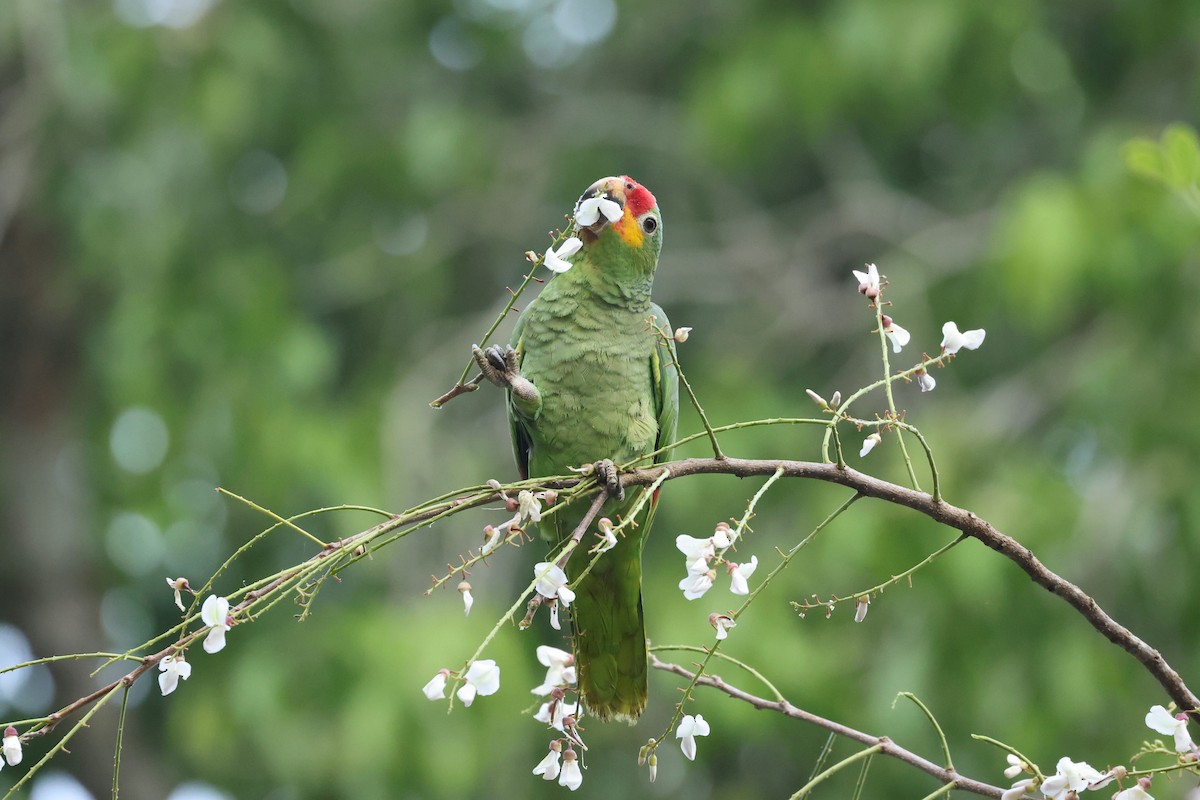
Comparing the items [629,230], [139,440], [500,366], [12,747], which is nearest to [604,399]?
[629,230]

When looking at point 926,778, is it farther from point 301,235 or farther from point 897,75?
point 301,235

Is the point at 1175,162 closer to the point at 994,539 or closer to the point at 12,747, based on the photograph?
the point at 994,539

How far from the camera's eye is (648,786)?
5.68m

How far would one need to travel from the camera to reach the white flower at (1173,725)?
1.18 metres

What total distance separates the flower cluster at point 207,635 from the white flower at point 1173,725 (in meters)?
0.85

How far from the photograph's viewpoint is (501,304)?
5742 mm

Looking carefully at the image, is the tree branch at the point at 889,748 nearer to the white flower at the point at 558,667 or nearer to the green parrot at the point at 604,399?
the white flower at the point at 558,667

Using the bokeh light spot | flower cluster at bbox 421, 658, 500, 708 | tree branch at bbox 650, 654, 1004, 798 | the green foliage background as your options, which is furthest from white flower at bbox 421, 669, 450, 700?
the bokeh light spot

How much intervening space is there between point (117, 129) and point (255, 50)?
0.68 meters

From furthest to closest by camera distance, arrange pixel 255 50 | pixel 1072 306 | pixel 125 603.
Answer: pixel 125 603, pixel 255 50, pixel 1072 306

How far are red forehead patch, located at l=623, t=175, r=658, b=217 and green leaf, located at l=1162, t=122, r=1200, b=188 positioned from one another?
2.85ft

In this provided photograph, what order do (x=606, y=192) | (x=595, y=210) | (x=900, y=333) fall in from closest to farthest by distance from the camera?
(x=900, y=333) → (x=595, y=210) → (x=606, y=192)

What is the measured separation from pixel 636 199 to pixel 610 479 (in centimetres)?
95

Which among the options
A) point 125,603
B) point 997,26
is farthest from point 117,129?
point 997,26
